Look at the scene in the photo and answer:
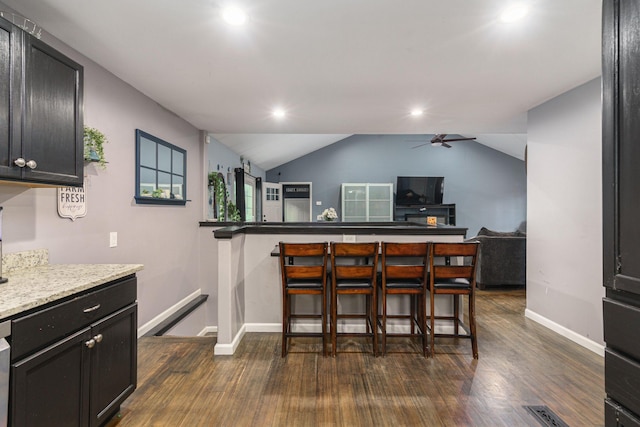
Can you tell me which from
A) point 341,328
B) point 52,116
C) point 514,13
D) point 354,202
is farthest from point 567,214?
point 354,202

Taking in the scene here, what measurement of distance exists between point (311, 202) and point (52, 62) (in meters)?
8.05

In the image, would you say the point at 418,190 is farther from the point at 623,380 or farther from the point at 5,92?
the point at 5,92

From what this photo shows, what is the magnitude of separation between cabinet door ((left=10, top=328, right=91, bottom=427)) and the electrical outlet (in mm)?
1417

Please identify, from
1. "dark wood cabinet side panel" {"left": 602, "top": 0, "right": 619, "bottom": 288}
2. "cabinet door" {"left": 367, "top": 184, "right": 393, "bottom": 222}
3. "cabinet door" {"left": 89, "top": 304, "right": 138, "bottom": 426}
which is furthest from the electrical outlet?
"cabinet door" {"left": 367, "top": 184, "right": 393, "bottom": 222}

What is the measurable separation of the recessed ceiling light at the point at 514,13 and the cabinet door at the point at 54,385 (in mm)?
2847

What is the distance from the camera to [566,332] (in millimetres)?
3061

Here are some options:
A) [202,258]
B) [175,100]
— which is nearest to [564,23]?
[175,100]

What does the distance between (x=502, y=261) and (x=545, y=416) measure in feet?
11.2

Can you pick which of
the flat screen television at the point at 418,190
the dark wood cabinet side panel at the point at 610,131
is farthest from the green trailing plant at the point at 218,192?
the flat screen television at the point at 418,190

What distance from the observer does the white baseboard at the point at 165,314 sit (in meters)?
3.09

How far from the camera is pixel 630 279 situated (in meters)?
0.91

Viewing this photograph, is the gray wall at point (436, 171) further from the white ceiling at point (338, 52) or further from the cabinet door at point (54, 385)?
the cabinet door at point (54, 385)

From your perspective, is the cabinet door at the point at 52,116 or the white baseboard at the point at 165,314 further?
the white baseboard at the point at 165,314

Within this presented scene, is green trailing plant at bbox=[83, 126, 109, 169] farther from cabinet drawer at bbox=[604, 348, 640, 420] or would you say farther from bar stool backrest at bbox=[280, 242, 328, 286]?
cabinet drawer at bbox=[604, 348, 640, 420]
